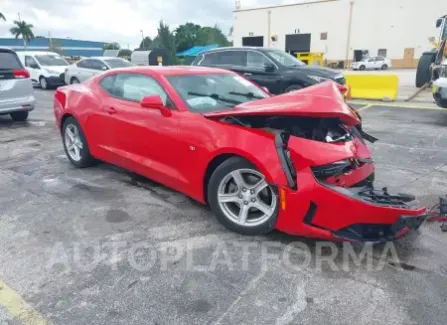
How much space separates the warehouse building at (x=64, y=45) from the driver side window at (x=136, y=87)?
74.8 m

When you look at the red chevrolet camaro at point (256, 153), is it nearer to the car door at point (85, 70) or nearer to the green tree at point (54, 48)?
the car door at point (85, 70)

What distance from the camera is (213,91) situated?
408 cm

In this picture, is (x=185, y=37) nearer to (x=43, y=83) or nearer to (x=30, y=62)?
(x=30, y=62)

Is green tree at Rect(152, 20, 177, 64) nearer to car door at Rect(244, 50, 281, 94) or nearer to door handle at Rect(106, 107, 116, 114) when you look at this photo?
car door at Rect(244, 50, 281, 94)

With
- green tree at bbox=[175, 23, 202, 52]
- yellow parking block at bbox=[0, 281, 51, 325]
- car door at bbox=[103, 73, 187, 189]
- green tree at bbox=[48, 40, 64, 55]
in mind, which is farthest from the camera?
green tree at bbox=[48, 40, 64, 55]

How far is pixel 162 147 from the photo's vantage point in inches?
148

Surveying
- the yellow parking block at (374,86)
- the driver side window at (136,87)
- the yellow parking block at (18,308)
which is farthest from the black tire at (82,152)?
the yellow parking block at (374,86)

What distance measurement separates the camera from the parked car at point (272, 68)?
10012 mm

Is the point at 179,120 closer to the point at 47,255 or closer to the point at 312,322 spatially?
the point at 47,255

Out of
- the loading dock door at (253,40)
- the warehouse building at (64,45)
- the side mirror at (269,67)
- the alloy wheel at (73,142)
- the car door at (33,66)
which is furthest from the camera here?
the warehouse building at (64,45)

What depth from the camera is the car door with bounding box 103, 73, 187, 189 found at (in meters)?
3.70


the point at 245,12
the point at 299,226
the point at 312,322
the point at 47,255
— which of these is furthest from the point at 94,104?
the point at 245,12

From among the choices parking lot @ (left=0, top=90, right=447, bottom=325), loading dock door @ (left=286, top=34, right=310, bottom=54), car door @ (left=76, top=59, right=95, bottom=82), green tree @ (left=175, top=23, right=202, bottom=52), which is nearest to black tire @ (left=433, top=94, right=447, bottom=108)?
parking lot @ (left=0, top=90, right=447, bottom=325)

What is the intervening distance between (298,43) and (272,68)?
4438 cm
